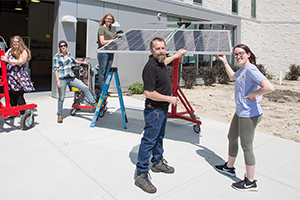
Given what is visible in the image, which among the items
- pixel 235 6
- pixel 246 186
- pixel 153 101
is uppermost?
pixel 235 6

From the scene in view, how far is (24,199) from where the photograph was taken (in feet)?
8.89

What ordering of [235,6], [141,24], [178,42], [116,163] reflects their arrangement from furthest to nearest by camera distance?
[235,6] < [141,24] < [178,42] < [116,163]

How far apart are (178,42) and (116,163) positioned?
236 centimetres

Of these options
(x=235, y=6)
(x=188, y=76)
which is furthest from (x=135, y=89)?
(x=235, y=6)

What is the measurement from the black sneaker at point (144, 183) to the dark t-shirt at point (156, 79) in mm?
838

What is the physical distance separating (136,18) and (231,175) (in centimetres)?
860

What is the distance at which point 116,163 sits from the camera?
3.68m

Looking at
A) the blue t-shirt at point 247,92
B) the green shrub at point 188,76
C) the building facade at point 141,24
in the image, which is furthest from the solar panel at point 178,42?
the green shrub at point 188,76

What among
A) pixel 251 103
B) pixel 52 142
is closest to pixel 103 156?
pixel 52 142

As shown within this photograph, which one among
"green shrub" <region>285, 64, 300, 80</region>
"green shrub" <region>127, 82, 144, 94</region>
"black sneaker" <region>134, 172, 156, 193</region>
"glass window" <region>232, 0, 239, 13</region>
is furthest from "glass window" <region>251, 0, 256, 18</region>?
"black sneaker" <region>134, 172, 156, 193</region>

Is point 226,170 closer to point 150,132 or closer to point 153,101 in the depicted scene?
point 150,132

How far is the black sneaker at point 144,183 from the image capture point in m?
2.91

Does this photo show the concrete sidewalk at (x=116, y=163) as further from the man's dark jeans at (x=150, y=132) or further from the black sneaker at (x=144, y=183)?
the man's dark jeans at (x=150, y=132)

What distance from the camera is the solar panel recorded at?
409cm
